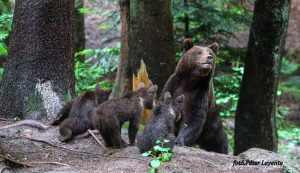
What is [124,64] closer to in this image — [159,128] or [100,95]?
[100,95]

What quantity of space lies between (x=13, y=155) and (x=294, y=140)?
1393 cm

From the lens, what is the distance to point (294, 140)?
62.7 ft

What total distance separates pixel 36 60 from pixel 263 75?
19.3 ft

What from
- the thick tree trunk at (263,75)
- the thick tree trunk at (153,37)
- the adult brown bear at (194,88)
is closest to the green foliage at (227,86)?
the thick tree trunk at (263,75)

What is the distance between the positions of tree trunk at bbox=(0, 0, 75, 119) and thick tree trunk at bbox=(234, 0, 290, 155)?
5.27 meters

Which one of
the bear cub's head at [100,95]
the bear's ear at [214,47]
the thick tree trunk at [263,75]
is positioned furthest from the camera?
A: the thick tree trunk at [263,75]

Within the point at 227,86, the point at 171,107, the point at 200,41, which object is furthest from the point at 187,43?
the point at 227,86

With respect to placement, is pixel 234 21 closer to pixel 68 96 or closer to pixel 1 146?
pixel 68 96

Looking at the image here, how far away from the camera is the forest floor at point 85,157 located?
693 centimetres

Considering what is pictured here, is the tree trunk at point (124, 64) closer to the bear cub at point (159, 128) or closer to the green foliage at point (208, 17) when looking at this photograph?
the green foliage at point (208, 17)

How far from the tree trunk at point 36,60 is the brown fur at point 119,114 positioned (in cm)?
166

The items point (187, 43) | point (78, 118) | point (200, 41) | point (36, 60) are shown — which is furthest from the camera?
point (200, 41)

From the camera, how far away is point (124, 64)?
12.3 metres

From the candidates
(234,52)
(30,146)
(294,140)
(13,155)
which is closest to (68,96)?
(30,146)
